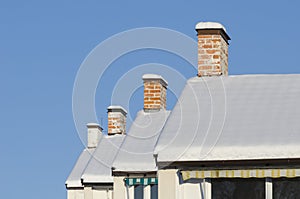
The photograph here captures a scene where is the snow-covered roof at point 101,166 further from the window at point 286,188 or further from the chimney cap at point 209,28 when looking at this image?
the window at point 286,188

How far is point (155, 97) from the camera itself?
3112 cm

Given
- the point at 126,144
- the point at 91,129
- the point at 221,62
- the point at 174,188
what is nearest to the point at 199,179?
the point at 174,188

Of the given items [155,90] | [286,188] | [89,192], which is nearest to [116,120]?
[89,192]

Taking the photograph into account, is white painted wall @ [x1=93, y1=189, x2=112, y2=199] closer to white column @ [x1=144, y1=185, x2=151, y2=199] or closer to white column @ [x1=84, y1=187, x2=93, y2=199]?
white column @ [x1=84, y1=187, x2=93, y2=199]

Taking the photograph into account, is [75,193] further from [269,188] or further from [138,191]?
[269,188]

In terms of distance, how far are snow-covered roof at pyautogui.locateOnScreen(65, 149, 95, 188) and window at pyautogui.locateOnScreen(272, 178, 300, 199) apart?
687 inches

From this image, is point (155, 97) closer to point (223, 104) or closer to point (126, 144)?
point (126, 144)

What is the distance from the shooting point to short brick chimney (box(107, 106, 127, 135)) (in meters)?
36.8

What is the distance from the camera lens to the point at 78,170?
38.9m

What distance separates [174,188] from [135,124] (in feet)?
24.9

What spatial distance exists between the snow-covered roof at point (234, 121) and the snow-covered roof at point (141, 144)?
10.8ft

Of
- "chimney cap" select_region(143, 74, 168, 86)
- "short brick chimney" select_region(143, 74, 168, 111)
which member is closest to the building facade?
"short brick chimney" select_region(143, 74, 168, 111)

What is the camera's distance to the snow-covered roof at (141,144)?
2697 centimetres

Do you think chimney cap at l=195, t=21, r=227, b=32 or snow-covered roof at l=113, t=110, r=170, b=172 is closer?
chimney cap at l=195, t=21, r=227, b=32
